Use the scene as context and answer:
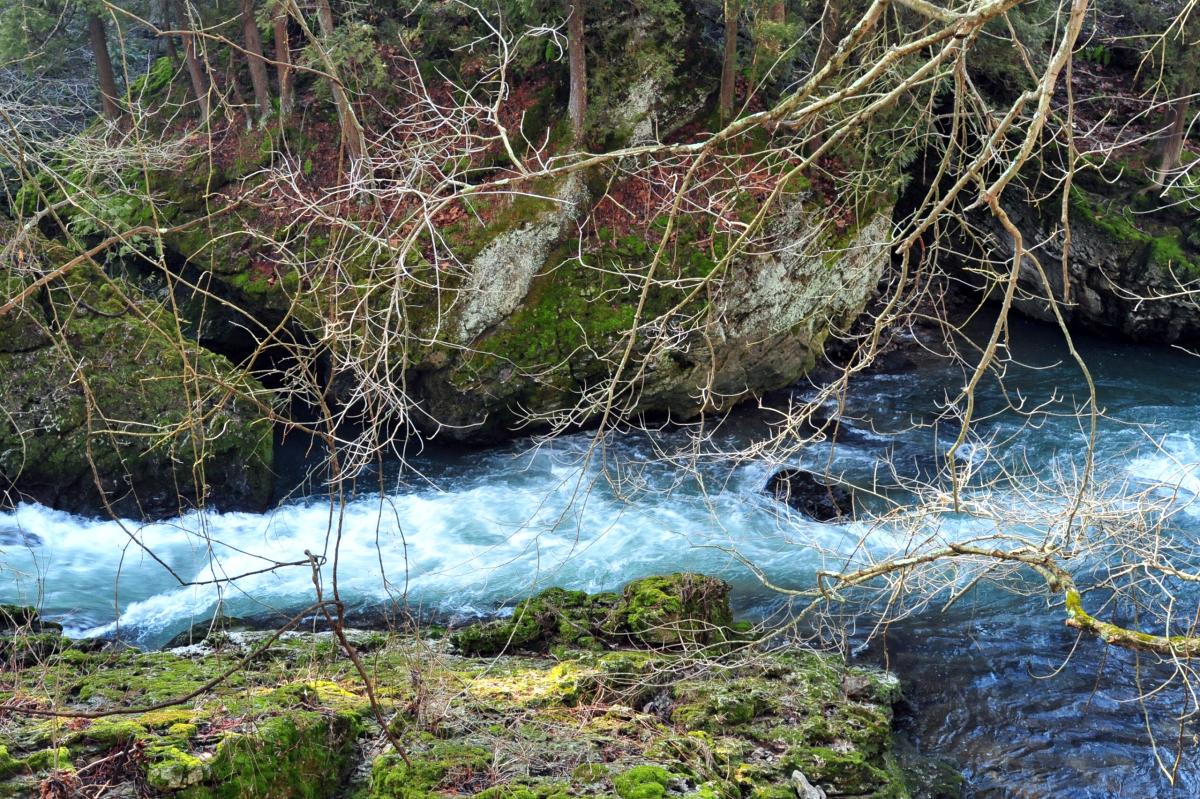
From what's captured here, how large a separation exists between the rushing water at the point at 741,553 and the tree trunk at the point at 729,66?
4130 mm

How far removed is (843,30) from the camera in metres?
11.9

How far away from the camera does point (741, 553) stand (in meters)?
8.97

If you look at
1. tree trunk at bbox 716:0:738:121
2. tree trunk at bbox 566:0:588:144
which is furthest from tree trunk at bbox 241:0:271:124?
tree trunk at bbox 716:0:738:121

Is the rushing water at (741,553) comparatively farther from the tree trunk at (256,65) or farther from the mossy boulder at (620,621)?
the tree trunk at (256,65)

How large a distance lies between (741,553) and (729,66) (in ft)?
22.0

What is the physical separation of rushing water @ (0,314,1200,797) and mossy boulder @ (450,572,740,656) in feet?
1.01

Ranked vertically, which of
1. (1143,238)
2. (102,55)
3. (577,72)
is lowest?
(1143,238)

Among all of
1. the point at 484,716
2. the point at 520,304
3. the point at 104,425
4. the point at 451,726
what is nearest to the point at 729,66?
the point at 520,304

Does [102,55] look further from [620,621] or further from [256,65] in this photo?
[620,621]

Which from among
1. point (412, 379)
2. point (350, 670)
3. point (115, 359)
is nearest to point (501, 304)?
A: point (412, 379)

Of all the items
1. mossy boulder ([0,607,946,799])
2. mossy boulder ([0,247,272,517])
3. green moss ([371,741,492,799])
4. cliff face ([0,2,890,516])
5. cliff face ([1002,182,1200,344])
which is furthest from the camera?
cliff face ([1002,182,1200,344])

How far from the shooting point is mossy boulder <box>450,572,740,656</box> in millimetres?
6992

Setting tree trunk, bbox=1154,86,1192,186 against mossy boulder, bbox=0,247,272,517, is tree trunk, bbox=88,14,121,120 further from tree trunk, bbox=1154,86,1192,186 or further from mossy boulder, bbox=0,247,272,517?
tree trunk, bbox=1154,86,1192,186

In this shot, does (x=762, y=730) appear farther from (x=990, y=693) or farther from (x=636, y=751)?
(x=990, y=693)
